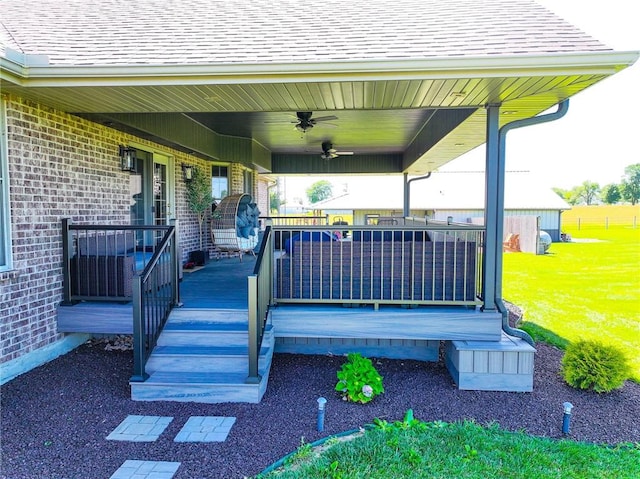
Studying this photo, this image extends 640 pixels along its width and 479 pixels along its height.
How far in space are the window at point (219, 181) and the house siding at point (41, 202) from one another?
13.9 feet

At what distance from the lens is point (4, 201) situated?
414 cm

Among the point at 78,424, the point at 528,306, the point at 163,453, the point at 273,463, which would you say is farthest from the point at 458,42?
the point at 528,306

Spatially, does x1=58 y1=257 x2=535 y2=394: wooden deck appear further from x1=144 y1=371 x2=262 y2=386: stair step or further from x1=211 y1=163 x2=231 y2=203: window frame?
x1=211 y1=163 x2=231 y2=203: window frame

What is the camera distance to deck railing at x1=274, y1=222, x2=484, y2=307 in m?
4.68

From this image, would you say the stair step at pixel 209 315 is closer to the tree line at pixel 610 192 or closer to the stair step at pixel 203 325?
the stair step at pixel 203 325

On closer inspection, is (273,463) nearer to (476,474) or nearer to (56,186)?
(476,474)

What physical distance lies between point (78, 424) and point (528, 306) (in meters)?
7.98

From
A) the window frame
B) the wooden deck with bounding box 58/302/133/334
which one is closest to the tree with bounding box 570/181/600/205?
the window frame

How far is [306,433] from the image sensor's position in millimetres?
3373

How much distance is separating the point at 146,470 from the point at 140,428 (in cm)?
61

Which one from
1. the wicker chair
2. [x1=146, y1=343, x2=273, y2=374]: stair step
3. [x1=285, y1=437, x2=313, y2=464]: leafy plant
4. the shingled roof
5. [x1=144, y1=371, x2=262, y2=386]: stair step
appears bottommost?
[x1=285, y1=437, x2=313, y2=464]: leafy plant

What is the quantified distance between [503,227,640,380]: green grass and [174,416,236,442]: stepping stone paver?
4.05 m

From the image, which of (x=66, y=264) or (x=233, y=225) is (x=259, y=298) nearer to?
(x=66, y=264)

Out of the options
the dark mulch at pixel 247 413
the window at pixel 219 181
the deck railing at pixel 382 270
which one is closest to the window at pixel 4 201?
the dark mulch at pixel 247 413
